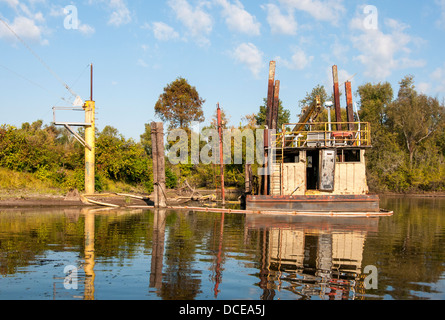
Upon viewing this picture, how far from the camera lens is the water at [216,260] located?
8.55m

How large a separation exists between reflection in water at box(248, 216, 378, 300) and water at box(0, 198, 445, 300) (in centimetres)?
3

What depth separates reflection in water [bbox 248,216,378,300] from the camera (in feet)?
29.1

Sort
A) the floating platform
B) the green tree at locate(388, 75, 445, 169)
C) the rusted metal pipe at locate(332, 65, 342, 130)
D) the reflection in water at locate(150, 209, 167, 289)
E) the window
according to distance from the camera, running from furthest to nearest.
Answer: the green tree at locate(388, 75, 445, 169), the rusted metal pipe at locate(332, 65, 342, 130), the window, the floating platform, the reflection in water at locate(150, 209, 167, 289)

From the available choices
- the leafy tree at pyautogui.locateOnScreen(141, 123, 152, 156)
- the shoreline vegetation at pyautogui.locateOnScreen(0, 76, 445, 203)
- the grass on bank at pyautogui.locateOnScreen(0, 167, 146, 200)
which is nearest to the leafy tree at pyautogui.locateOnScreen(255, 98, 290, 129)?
the shoreline vegetation at pyautogui.locateOnScreen(0, 76, 445, 203)

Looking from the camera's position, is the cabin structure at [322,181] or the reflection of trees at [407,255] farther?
the cabin structure at [322,181]

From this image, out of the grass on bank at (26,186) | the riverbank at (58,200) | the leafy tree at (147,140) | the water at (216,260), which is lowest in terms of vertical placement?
the water at (216,260)

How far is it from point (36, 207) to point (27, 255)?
14.0 meters

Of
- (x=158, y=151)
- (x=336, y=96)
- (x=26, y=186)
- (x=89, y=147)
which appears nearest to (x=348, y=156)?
(x=336, y=96)

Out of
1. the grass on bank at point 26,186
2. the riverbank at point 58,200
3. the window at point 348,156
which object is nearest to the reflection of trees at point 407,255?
the window at point 348,156

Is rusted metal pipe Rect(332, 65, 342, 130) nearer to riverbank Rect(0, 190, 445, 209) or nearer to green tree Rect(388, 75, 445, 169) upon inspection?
riverbank Rect(0, 190, 445, 209)

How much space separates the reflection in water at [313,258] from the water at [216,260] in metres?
0.03

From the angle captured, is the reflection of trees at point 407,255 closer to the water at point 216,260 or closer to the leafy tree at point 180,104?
the water at point 216,260
